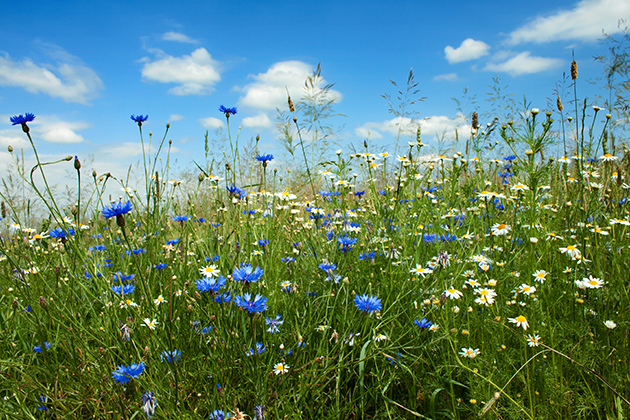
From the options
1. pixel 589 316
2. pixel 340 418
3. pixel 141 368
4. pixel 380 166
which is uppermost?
pixel 380 166

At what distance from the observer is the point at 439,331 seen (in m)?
1.43

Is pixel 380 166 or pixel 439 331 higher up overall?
pixel 380 166

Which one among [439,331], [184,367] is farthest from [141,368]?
[439,331]

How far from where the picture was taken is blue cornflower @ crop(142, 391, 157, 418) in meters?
1.03

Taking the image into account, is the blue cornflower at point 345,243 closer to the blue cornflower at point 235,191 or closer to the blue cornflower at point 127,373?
the blue cornflower at point 235,191

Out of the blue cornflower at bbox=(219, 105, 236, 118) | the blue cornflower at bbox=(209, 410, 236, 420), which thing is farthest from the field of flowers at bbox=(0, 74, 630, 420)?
the blue cornflower at bbox=(219, 105, 236, 118)

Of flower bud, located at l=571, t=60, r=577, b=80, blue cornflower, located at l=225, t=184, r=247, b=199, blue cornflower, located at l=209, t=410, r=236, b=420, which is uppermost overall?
flower bud, located at l=571, t=60, r=577, b=80

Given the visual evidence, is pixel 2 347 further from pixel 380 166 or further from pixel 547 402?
pixel 380 166

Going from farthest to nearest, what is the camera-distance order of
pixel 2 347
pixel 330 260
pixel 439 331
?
pixel 330 260, pixel 2 347, pixel 439 331

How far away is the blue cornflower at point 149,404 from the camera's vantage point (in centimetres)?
103

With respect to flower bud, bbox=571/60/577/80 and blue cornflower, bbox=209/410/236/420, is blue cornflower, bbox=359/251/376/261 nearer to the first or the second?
blue cornflower, bbox=209/410/236/420

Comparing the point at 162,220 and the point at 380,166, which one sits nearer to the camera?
the point at 162,220

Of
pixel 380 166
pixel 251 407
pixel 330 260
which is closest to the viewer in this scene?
pixel 251 407

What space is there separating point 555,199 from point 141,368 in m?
3.51
